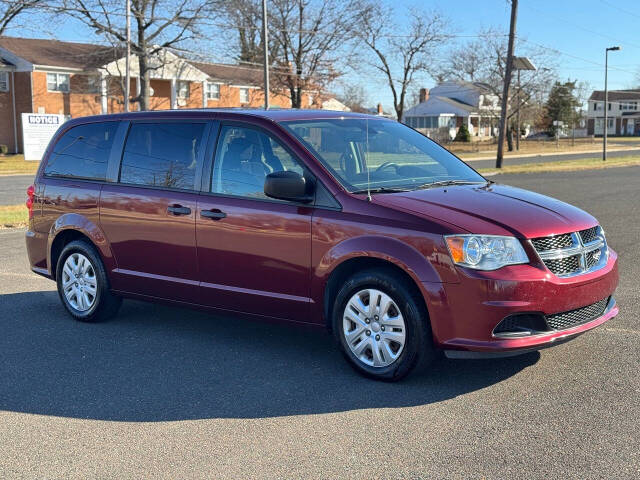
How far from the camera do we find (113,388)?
16.9ft

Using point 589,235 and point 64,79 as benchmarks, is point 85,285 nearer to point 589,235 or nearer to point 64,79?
point 589,235

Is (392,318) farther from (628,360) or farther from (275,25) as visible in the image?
(275,25)

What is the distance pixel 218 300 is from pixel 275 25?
49466 millimetres

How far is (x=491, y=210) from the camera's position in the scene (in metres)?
5.06

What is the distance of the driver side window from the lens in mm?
5699

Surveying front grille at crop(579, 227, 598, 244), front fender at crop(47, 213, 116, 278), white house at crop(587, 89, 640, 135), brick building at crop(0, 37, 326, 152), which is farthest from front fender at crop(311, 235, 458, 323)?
white house at crop(587, 89, 640, 135)

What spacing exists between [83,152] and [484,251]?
4120 millimetres

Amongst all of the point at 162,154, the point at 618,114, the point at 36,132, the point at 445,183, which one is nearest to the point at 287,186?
the point at 445,183

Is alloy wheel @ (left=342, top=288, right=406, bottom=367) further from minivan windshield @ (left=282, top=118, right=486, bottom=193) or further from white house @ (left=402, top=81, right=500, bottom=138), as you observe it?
white house @ (left=402, top=81, right=500, bottom=138)

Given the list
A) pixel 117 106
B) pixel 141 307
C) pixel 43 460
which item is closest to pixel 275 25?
pixel 117 106

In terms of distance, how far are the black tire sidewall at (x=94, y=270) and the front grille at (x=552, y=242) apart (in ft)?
12.6

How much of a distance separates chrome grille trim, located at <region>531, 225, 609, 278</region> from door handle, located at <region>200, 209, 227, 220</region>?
7.66 feet

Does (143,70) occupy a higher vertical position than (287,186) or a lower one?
higher

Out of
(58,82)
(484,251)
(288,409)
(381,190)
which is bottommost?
(288,409)
